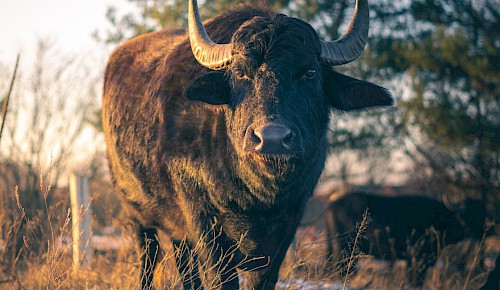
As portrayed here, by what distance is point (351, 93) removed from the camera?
4.55 meters

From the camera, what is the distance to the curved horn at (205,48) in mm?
4418

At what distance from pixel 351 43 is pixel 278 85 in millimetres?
984

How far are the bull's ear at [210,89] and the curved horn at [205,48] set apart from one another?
93 mm

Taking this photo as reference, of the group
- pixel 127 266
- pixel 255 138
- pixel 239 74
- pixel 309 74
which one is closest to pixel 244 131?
pixel 255 138

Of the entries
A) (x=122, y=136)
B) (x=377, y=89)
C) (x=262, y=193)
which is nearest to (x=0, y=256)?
(x=122, y=136)

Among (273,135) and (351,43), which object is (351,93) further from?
(273,135)

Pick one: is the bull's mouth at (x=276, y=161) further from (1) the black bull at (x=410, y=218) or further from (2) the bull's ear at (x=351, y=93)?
(1) the black bull at (x=410, y=218)

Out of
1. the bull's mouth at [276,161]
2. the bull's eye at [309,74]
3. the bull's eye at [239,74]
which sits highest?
the bull's eye at [309,74]

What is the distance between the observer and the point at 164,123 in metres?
4.77

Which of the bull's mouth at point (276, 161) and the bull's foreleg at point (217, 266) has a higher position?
the bull's mouth at point (276, 161)

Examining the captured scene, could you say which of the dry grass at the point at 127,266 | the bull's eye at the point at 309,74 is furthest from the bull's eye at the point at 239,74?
the dry grass at the point at 127,266

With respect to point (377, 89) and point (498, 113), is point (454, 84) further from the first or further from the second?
point (377, 89)

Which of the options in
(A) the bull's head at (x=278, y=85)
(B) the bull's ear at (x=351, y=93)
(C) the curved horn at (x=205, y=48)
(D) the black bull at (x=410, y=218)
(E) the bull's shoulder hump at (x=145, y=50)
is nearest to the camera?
(A) the bull's head at (x=278, y=85)

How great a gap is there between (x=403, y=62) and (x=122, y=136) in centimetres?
898
